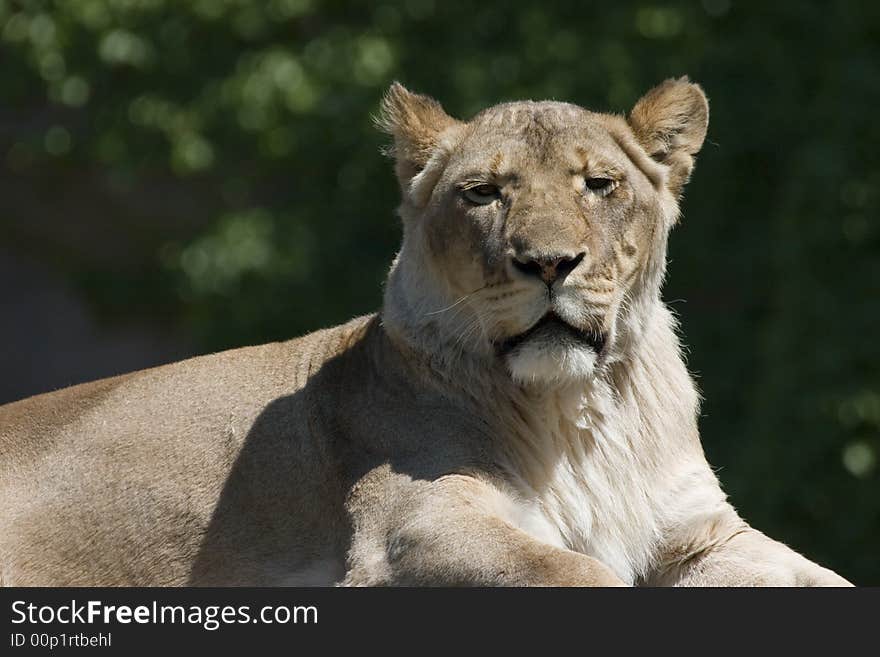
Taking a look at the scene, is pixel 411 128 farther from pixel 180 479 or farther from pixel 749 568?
pixel 749 568

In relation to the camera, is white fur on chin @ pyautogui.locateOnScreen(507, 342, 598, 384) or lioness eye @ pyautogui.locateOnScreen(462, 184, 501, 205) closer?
white fur on chin @ pyautogui.locateOnScreen(507, 342, 598, 384)

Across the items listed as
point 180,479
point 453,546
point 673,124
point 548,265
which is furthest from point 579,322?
point 180,479

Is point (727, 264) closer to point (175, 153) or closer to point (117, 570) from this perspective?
point (175, 153)

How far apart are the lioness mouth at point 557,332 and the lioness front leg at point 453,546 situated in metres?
0.42

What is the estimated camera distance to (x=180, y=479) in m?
5.45

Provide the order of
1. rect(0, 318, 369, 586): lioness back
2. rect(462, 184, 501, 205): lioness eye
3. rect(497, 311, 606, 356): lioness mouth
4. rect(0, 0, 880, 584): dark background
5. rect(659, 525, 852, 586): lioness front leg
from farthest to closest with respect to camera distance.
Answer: rect(0, 0, 880, 584): dark background < rect(0, 318, 369, 586): lioness back < rect(659, 525, 852, 586): lioness front leg < rect(462, 184, 501, 205): lioness eye < rect(497, 311, 606, 356): lioness mouth

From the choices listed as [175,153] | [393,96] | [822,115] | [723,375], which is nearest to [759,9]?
[822,115]

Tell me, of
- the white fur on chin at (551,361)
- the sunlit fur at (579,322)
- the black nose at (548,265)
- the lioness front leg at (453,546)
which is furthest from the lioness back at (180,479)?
the black nose at (548,265)

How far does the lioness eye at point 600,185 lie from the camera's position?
4949 mm

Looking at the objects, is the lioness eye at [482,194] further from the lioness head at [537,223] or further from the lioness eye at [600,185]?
the lioness eye at [600,185]

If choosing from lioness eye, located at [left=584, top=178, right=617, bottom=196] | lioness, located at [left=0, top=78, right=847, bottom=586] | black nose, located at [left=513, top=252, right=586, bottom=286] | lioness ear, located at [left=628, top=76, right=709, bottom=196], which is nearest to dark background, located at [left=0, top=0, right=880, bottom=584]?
lioness ear, located at [left=628, top=76, right=709, bottom=196]

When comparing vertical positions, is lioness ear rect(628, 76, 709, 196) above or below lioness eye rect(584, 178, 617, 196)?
above

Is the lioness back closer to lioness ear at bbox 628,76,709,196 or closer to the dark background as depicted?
lioness ear at bbox 628,76,709,196

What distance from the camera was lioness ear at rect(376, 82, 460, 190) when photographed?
17.4 ft
